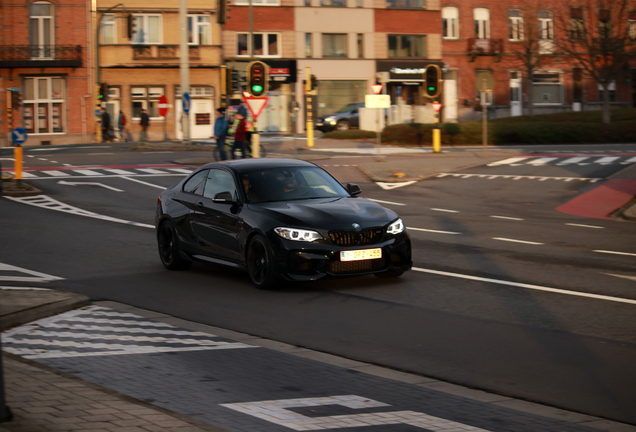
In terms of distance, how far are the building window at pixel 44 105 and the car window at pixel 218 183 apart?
45499 millimetres

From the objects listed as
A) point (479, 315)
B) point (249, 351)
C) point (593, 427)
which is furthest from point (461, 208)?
point (593, 427)

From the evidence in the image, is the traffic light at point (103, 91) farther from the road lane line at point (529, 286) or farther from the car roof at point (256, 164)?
the road lane line at point (529, 286)

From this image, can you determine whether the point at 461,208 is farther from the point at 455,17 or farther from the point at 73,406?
the point at 455,17

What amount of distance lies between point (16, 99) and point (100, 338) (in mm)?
49080

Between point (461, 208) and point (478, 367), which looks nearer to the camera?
point (478, 367)

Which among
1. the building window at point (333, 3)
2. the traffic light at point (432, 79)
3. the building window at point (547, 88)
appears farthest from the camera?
the building window at point (547, 88)

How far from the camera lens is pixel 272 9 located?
59.5 metres

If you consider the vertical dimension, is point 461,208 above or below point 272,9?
below

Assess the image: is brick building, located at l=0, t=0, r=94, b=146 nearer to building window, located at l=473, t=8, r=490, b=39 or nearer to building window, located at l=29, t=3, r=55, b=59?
building window, located at l=29, t=3, r=55, b=59

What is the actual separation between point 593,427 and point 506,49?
6278 centimetres

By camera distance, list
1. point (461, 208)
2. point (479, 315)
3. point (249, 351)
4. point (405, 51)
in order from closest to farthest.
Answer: point (249, 351), point (479, 315), point (461, 208), point (405, 51)

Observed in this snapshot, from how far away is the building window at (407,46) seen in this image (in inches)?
2452

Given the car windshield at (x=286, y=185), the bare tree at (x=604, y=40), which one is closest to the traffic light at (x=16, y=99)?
the bare tree at (x=604, y=40)

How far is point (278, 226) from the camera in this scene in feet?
32.7
